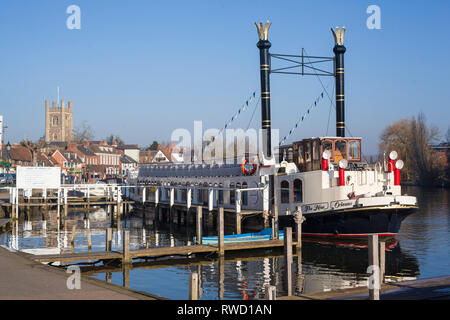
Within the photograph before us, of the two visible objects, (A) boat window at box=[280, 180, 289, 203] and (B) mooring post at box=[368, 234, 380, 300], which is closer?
(B) mooring post at box=[368, 234, 380, 300]

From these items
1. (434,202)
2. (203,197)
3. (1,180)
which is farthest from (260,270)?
(1,180)

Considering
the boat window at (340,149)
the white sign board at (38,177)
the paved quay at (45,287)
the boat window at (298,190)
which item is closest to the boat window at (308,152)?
the boat window at (340,149)

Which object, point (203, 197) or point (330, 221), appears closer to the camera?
point (330, 221)

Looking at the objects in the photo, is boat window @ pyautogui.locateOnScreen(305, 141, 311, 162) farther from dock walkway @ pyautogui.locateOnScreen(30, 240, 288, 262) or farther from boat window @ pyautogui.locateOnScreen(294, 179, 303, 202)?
dock walkway @ pyautogui.locateOnScreen(30, 240, 288, 262)

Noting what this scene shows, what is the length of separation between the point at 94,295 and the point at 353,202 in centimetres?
1833

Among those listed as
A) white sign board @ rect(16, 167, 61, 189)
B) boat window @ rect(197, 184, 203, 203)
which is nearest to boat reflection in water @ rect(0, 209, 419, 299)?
boat window @ rect(197, 184, 203, 203)

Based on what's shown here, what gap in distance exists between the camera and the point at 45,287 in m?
16.1

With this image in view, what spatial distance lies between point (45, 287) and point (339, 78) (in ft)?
99.4

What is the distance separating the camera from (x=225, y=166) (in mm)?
41281

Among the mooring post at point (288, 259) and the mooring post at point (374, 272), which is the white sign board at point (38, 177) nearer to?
the mooring post at point (288, 259)

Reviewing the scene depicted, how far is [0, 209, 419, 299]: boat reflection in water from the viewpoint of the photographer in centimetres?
2220

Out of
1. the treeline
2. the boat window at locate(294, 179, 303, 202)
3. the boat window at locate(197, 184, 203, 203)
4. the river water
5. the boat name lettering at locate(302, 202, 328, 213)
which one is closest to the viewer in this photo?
the river water

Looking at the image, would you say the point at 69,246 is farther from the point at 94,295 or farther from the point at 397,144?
the point at 397,144

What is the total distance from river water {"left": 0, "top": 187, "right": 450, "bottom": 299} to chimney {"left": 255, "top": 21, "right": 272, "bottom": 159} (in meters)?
8.11
